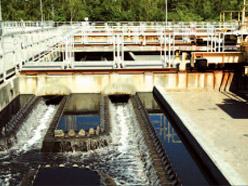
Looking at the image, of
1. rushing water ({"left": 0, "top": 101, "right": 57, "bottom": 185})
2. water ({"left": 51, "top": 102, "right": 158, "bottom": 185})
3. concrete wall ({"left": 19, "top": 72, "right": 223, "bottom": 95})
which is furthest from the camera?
concrete wall ({"left": 19, "top": 72, "right": 223, "bottom": 95})

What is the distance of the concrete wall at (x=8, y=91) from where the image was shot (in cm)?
1462

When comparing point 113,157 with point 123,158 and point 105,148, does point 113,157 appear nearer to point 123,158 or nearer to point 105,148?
point 123,158

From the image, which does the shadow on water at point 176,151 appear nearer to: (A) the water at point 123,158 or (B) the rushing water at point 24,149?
(A) the water at point 123,158

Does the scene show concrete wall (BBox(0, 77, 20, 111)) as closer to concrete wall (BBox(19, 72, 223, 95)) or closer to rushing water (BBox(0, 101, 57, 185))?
concrete wall (BBox(19, 72, 223, 95))

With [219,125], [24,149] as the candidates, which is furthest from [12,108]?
[219,125]

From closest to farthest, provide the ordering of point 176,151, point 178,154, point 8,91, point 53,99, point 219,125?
1. point 178,154
2. point 176,151
3. point 219,125
4. point 8,91
5. point 53,99

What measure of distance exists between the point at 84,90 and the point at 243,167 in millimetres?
10401

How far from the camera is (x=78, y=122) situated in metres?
13.8

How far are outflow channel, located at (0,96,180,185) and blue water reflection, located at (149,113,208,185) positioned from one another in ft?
0.91

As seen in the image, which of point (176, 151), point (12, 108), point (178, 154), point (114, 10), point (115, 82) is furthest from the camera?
point (114, 10)

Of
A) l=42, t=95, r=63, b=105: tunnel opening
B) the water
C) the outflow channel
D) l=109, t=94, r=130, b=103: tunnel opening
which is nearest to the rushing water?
the outflow channel

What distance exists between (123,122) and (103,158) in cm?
326

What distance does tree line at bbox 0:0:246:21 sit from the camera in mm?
73625

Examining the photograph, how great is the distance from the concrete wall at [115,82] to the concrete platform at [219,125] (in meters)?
0.61
